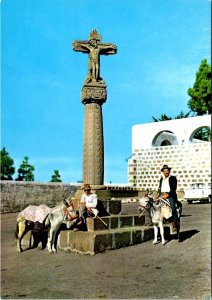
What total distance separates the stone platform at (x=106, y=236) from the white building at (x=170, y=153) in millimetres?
16168

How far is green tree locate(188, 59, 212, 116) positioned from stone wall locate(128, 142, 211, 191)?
857 centimetres

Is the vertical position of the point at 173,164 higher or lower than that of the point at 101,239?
higher

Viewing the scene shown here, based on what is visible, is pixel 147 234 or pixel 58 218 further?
pixel 147 234

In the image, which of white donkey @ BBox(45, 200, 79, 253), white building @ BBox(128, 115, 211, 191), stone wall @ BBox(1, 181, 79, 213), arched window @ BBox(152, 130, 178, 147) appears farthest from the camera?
arched window @ BBox(152, 130, 178, 147)

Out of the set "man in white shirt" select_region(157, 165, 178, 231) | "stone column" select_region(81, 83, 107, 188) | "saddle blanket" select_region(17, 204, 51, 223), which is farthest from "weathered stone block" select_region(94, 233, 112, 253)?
"stone column" select_region(81, 83, 107, 188)

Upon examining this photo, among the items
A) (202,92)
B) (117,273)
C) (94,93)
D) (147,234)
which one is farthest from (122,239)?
(202,92)

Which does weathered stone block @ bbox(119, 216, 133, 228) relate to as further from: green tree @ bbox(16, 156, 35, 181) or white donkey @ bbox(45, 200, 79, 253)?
green tree @ bbox(16, 156, 35, 181)

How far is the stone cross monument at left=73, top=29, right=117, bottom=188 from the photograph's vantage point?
38.5ft

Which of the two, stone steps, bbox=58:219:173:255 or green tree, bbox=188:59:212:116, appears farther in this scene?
green tree, bbox=188:59:212:116

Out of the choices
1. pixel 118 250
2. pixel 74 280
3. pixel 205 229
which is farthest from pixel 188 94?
pixel 74 280

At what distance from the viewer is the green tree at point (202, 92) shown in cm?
3588

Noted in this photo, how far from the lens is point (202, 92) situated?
119 ft

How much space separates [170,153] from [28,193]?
9.60 m

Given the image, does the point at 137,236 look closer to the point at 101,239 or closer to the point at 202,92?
the point at 101,239
